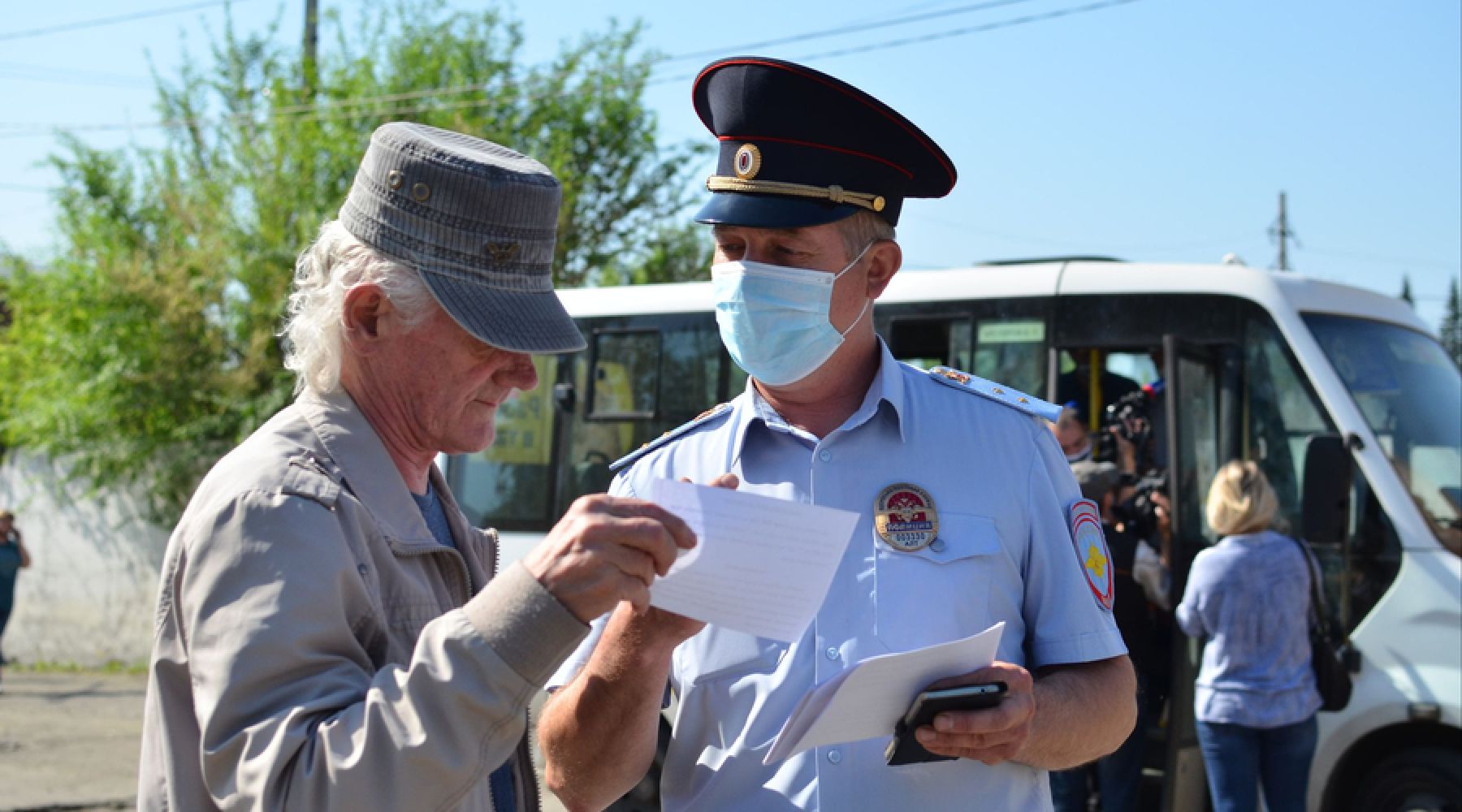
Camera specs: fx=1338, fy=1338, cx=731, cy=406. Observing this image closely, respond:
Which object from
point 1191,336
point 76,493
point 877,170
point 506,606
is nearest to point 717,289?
point 877,170

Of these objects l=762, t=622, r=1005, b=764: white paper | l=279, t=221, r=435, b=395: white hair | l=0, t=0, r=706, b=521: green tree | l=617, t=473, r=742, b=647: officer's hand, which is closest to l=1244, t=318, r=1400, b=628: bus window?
l=762, t=622, r=1005, b=764: white paper

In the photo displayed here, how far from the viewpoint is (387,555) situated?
1.75 meters

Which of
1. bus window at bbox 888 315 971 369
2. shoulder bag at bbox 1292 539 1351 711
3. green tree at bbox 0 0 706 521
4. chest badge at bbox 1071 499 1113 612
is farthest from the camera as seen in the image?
green tree at bbox 0 0 706 521

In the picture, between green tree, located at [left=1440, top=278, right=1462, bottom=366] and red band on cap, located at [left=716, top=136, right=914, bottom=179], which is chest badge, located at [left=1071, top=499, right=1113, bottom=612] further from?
green tree, located at [left=1440, top=278, right=1462, bottom=366]

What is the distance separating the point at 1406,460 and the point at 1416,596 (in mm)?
605

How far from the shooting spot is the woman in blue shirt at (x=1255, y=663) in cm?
535

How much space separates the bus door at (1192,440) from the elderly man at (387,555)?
4.47 metres

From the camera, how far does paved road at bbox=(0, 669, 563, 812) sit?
7.67m

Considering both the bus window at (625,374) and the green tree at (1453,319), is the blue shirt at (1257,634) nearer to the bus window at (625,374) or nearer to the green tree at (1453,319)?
the bus window at (625,374)

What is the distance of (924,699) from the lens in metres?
1.92

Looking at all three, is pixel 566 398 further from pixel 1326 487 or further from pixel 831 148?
pixel 831 148

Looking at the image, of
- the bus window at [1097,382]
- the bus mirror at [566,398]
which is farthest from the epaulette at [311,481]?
the bus mirror at [566,398]

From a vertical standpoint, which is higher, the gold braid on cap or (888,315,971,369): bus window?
(888,315,971,369): bus window

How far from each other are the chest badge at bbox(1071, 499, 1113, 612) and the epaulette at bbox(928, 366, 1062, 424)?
170 millimetres
